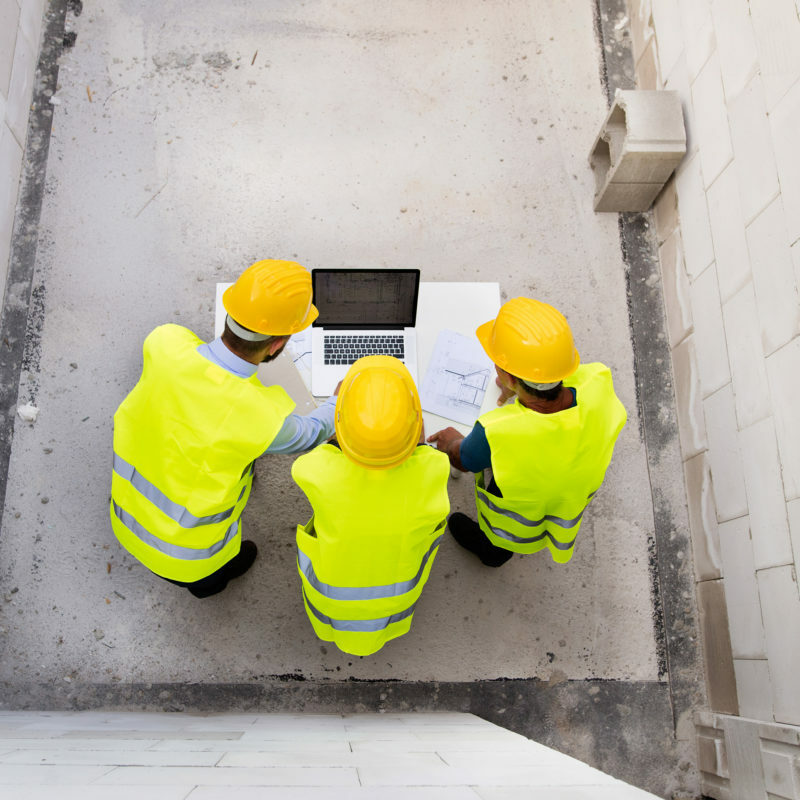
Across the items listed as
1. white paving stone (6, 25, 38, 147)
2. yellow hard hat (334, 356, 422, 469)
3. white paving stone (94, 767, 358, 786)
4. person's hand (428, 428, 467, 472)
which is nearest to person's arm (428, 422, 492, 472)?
person's hand (428, 428, 467, 472)

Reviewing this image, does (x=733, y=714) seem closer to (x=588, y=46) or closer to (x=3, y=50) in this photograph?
(x=588, y=46)

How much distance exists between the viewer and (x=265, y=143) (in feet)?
10.6

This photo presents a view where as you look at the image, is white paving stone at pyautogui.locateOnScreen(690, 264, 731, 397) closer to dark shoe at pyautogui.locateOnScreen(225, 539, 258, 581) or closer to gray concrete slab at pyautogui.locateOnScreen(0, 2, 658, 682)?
gray concrete slab at pyautogui.locateOnScreen(0, 2, 658, 682)

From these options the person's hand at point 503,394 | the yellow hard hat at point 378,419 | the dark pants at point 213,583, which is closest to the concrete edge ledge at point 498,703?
the dark pants at point 213,583

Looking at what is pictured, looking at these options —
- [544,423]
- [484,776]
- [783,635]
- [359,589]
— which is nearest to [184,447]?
[359,589]

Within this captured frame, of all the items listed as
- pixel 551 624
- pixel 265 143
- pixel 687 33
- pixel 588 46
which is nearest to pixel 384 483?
pixel 551 624

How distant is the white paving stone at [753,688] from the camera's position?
237 centimetres

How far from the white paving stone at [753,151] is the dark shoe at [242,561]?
215 centimetres

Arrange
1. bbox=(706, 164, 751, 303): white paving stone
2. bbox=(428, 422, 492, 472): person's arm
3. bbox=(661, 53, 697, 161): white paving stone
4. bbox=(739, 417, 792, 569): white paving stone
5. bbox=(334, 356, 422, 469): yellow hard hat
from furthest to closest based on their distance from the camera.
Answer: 1. bbox=(661, 53, 697, 161): white paving stone
2. bbox=(706, 164, 751, 303): white paving stone
3. bbox=(739, 417, 792, 569): white paving stone
4. bbox=(428, 422, 492, 472): person's arm
5. bbox=(334, 356, 422, 469): yellow hard hat

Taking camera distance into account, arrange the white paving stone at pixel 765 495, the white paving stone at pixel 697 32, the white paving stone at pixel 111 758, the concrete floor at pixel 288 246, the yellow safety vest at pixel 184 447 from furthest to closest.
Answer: the white paving stone at pixel 697 32, the concrete floor at pixel 288 246, the white paving stone at pixel 765 495, the yellow safety vest at pixel 184 447, the white paving stone at pixel 111 758

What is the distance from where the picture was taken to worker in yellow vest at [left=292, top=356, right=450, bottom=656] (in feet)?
6.03

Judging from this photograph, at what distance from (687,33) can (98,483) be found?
3001 mm

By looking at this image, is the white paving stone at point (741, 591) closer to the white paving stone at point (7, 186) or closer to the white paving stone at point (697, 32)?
the white paving stone at point (697, 32)

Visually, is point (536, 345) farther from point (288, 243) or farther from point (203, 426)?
point (288, 243)
